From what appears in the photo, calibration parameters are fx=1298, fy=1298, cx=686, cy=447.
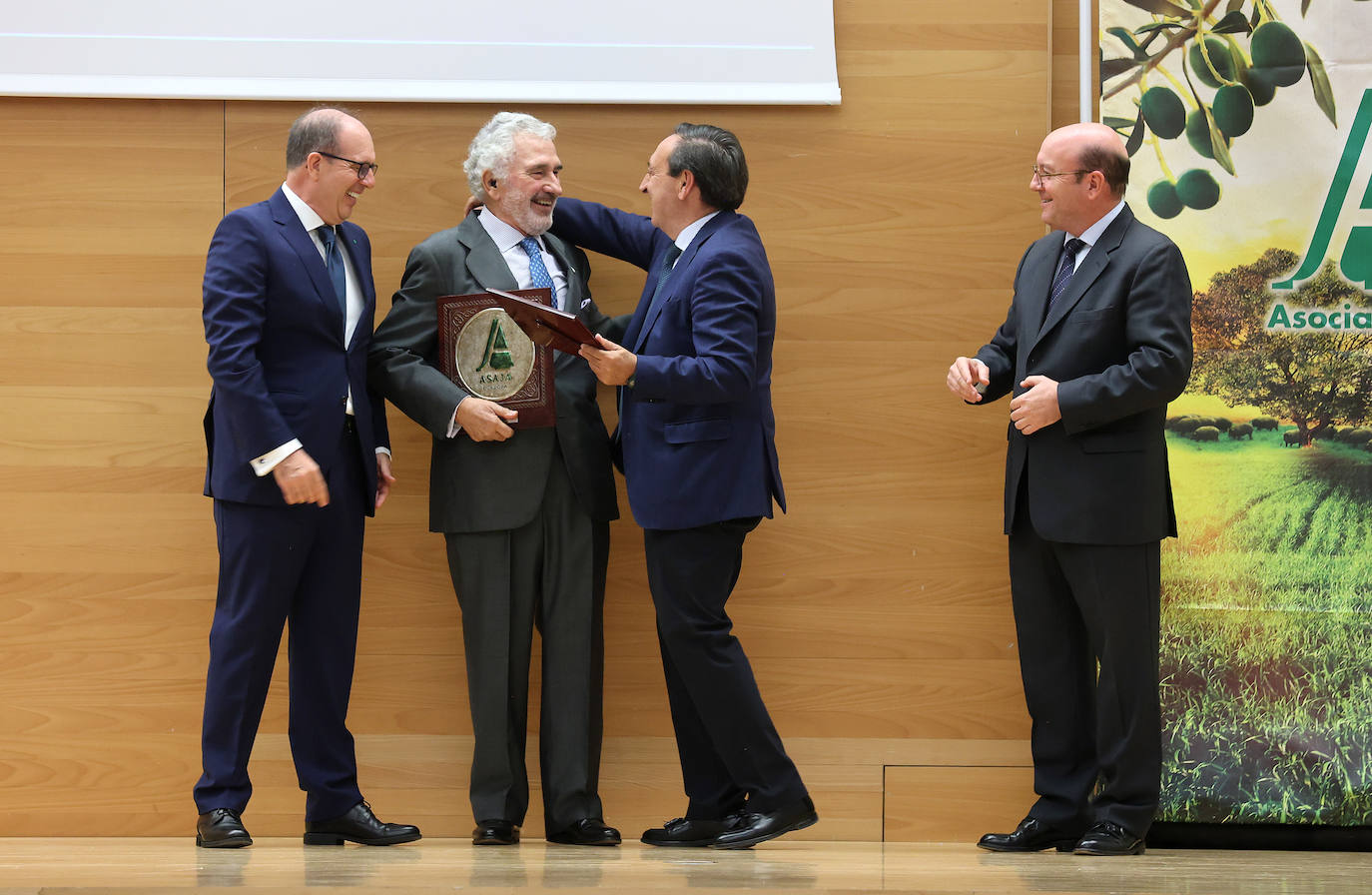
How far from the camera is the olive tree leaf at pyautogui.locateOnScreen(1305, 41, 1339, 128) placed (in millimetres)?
3209

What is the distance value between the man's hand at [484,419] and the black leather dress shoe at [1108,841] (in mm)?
1499

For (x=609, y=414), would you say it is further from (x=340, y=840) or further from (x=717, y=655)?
(x=340, y=840)

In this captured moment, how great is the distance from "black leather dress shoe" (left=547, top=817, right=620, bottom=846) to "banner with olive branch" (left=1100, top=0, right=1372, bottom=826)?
1401mm

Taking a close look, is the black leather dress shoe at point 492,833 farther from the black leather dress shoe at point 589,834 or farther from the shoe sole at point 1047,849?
the shoe sole at point 1047,849

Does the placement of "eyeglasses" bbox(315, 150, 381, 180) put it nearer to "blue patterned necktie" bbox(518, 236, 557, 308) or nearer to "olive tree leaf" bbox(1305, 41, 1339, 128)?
"blue patterned necktie" bbox(518, 236, 557, 308)

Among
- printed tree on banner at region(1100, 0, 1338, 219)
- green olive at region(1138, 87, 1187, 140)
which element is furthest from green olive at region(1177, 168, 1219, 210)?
green olive at region(1138, 87, 1187, 140)

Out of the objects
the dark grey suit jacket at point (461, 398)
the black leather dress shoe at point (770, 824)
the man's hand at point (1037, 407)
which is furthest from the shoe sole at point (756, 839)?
the man's hand at point (1037, 407)

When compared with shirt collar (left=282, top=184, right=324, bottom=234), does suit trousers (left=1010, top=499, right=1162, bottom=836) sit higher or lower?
lower

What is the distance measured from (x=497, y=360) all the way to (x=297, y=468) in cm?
52

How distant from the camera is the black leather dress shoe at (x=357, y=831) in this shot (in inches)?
113

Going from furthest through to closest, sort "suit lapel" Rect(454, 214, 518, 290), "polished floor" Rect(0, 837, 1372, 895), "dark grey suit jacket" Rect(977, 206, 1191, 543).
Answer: "suit lapel" Rect(454, 214, 518, 290)
"dark grey suit jacket" Rect(977, 206, 1191, 543)
"polished floor" Rect(0, 837, 1372, 895)

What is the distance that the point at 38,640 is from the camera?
3326 mm

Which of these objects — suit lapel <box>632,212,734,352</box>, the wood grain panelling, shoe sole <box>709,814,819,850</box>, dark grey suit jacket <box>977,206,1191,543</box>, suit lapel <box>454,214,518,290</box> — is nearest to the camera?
dark grey suit jacket <box>977,206,1191,543</box>

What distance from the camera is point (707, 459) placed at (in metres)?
2.75
